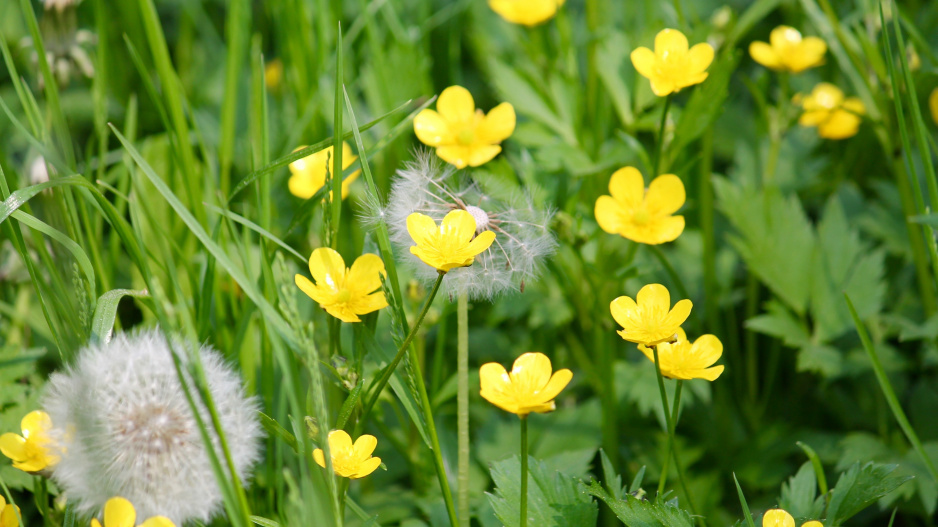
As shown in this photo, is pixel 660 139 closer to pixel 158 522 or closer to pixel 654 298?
pixel 654 298

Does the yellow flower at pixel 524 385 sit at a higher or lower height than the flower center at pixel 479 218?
lower

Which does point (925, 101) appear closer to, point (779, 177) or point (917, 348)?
point (779, 177)

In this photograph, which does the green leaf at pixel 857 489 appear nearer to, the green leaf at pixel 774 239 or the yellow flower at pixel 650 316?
the yellow flower at pixel 650 316

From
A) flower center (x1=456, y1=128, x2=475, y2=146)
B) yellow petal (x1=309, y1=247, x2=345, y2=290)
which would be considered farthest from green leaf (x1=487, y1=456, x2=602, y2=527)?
flower center (x1=456, y1=128, x2=475, y2=146)

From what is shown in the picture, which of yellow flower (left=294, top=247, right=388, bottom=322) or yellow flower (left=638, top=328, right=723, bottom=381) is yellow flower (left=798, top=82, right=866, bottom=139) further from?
yellow flower (left=294, top=247, right=388, bottom=322)

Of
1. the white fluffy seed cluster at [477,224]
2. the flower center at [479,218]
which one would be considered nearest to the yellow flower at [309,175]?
the white fluffy seed cluster at [477,224]

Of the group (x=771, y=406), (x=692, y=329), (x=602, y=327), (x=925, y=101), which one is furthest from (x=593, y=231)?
(x=925, y=101)
